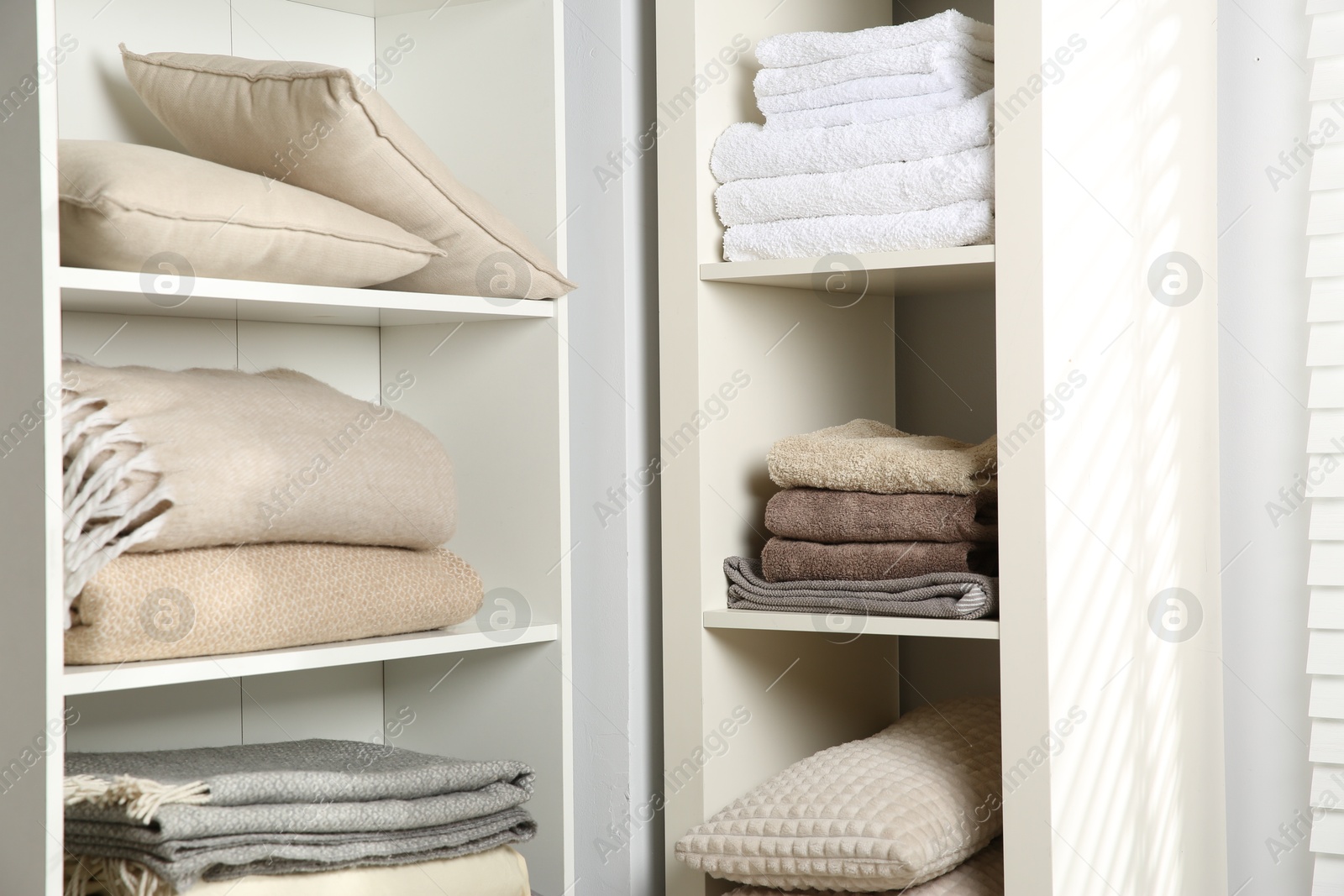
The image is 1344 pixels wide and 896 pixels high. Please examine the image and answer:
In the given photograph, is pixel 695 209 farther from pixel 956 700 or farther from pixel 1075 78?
pixel 956 700

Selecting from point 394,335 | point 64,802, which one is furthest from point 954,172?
point 64,802

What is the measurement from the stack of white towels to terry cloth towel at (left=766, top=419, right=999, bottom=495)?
213mm

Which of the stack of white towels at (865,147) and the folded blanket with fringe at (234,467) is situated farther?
the stack of white towels at (865,147)

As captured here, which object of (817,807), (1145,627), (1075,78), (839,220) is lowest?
(817,807)

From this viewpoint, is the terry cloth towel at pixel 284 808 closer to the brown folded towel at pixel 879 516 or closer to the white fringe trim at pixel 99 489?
the white fringe trim at pixel 99 489

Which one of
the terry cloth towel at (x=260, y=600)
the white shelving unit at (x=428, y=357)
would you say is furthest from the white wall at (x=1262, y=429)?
the terry cloth towel at (x=260, y=600)

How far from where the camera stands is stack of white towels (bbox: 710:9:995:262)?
1.20 meters

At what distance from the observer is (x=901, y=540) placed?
1262 mm

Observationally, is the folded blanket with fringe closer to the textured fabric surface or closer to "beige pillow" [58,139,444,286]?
"beige pillow" [58,139,444,286]

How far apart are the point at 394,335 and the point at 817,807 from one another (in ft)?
2.39

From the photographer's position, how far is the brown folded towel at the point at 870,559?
1.22m

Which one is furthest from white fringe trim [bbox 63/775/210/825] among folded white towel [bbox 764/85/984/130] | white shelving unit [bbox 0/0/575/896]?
folded white towel [bbox 764/85/984/130]

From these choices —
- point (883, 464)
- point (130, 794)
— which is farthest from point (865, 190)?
point (130, 794)

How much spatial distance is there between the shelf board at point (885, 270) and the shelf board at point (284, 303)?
218 millimetres
